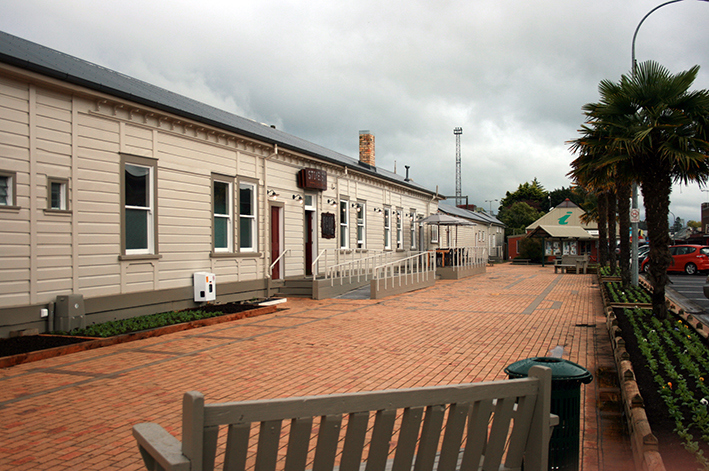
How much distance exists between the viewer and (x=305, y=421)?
7.07 feet

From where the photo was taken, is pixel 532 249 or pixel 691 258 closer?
pixel 691 258

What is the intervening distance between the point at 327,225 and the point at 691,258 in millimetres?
20056

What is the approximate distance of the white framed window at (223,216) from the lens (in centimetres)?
1324

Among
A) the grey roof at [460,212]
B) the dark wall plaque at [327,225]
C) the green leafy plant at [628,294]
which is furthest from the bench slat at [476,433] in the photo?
the grey roof at [460,212]

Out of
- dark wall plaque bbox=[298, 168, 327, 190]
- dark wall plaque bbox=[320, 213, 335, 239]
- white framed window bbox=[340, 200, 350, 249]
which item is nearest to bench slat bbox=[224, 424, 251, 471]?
dark wall plaque bbox=[298, 168, 327, 190]

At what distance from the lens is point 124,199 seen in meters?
10.6

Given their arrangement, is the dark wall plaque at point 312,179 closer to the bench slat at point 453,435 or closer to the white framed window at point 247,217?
the white framed window at point 247,217

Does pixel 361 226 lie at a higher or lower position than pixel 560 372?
higher

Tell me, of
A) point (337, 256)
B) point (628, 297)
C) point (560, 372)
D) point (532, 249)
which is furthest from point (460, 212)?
→ point (560, 372)

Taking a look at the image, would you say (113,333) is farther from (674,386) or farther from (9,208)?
(674,386)

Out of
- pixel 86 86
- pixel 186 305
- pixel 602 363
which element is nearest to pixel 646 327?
pixel 602 363

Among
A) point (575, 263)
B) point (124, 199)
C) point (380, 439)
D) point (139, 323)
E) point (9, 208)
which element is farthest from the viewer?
point (575, 263)

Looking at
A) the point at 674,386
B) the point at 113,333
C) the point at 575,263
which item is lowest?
the point at 113,333

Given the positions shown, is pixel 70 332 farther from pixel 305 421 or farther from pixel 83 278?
pixel 305 421
